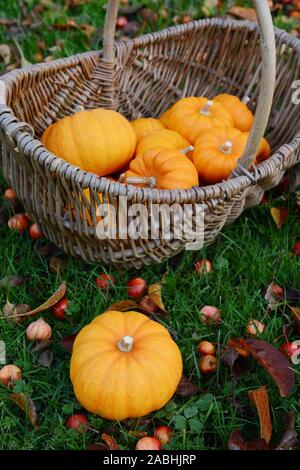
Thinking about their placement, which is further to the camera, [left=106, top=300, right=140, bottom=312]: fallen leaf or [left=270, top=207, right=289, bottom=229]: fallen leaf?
[left=270, top=207, right=289, bottom=229]: fallen leaf

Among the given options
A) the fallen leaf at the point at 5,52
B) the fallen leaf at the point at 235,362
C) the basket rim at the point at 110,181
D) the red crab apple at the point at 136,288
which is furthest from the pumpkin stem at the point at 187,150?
the fallen leaf at the point at 5,52

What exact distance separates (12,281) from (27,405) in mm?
468

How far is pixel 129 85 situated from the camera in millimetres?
2305

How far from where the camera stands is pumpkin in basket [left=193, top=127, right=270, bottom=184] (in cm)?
200

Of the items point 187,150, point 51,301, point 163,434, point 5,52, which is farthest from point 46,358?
A: point 5,52

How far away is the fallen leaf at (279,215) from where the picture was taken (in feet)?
6.95

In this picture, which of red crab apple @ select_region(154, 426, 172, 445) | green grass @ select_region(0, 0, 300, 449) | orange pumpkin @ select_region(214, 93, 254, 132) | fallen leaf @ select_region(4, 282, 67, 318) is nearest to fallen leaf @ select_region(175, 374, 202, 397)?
green grass @ select_region(0, 0, 300, 449)

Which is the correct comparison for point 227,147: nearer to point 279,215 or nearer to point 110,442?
point 279,215

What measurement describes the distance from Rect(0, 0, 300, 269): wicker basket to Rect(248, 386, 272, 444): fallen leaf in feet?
1.65

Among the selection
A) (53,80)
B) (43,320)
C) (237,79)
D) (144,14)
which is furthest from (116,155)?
(144,14)

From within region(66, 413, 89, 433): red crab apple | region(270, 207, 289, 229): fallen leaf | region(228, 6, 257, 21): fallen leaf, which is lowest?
region(66, 413, 89, 433): red crab apple

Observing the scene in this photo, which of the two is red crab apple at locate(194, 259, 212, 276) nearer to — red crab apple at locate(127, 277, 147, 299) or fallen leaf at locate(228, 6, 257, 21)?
red crab apple at locate(127, 277, 147, 299)

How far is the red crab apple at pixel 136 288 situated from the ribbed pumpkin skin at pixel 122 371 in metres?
0.29

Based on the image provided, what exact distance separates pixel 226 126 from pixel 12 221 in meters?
0.80
